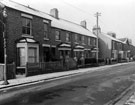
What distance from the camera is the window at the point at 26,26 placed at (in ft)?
75.8

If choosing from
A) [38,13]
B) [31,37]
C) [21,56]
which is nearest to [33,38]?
[31,37]

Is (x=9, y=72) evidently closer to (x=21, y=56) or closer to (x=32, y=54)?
(x=21, y=56)

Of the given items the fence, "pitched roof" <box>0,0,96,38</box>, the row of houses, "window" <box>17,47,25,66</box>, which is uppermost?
"pitched roof" <box>0,0,96,38</box>

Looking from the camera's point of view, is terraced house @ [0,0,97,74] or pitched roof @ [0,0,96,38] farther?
pitched roof @ [0,0,96,38]

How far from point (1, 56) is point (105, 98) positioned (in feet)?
46.4

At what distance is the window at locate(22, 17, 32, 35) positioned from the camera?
909 inches

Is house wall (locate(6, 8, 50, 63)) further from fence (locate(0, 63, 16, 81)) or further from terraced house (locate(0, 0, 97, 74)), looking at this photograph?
fence (locate(0, 63, 16, 81))

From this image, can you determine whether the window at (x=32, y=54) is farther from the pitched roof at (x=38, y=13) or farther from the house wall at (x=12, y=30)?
the pitched roof at (x=38, y=13)

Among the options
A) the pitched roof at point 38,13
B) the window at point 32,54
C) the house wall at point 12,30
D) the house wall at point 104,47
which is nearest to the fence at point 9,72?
the house wall at point 12,30

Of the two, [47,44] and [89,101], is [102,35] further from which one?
[89,101]

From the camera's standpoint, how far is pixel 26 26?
23438mm

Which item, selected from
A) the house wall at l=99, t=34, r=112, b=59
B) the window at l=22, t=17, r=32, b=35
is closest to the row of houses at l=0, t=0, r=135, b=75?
the window at l=22, t=17, r=32, b=35

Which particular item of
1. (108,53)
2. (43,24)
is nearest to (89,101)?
(43,24)

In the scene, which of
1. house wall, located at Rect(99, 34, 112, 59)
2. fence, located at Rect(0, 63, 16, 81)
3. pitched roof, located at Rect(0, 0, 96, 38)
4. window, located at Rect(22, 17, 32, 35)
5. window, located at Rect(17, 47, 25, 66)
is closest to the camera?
fence, located at Rect(0, 63, 16, 81)
